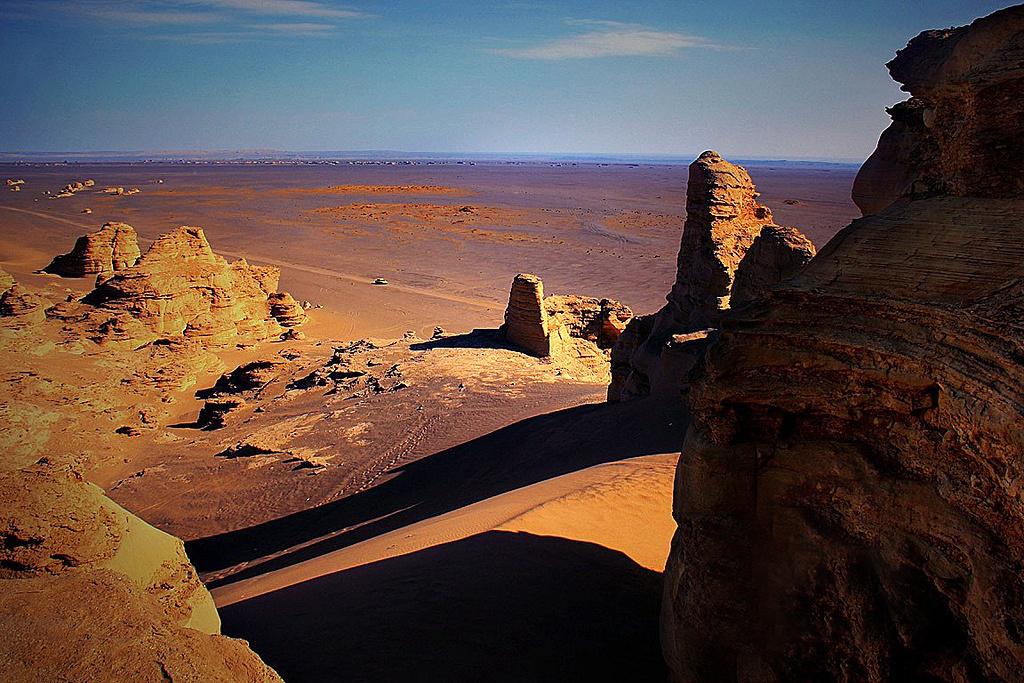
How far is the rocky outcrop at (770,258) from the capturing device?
11102 millimetres

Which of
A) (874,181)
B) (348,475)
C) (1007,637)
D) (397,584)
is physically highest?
Answer: (874,181)

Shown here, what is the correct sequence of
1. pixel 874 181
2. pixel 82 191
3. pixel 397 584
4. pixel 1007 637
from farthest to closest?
pixel 82 191 → pixel 874 181 → pixel 397 584 → pixel 1007 637

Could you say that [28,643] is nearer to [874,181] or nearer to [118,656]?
[118,656]

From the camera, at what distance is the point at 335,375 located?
57.3 feet

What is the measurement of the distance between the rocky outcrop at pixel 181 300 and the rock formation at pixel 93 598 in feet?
44.8

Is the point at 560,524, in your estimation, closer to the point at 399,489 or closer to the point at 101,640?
the point at 101,640

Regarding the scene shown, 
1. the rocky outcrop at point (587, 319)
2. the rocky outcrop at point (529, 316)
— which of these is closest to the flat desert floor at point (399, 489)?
the rocky outcrop at point (529, 316)

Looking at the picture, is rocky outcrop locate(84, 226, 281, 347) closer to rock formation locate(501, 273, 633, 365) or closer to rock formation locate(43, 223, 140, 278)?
rock formation locate(43, 223, 140, 278)

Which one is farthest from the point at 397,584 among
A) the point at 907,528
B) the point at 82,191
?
the point at 82,191

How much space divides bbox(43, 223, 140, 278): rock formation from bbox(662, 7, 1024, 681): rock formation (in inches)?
1063

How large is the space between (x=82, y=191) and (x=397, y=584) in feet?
351

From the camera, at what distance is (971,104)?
4.07 metres

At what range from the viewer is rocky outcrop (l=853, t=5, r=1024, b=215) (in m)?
3.85

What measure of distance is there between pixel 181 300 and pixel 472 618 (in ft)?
54.5
